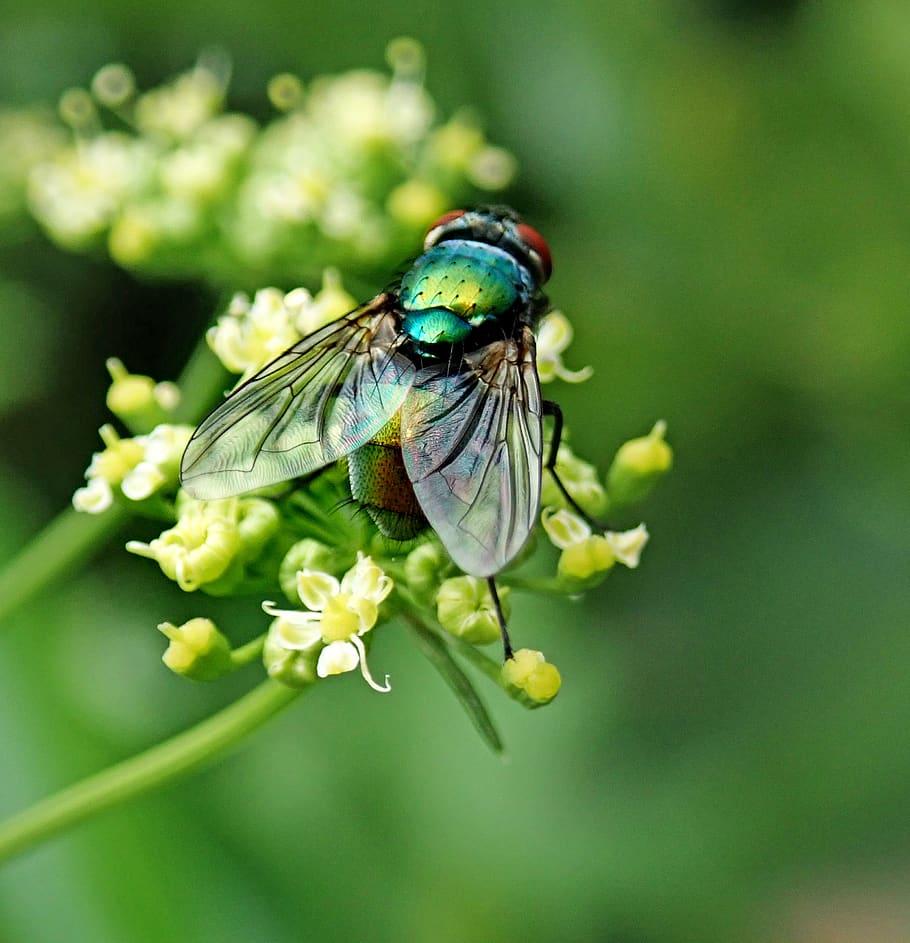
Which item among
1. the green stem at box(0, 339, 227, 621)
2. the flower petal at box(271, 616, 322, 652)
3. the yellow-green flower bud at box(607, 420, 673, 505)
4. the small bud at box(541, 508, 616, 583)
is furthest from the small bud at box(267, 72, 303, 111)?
the flower petal at box(271, 616, 322, 652)

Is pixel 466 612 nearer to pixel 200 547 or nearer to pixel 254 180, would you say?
pixel 200 547

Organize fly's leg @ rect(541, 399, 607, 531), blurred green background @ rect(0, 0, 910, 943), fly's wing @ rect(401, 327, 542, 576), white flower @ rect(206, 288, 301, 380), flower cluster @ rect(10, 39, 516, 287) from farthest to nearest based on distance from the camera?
blurred green background @ rect(0, 0, 910, 943), flower cluster @ rect(10, 39, 516, 287), white flower @ rect(206, 288, 301, 380), fly's leg @ rect(541, 399, 607, 531), fly's wing @ rect(401, 327, 542, 576)

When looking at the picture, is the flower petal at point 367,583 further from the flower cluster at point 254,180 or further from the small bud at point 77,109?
Answer: the small bud at point 77,109

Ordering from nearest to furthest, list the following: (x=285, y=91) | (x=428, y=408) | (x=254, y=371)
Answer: (x=428, y=408)
(x=254, y=371)
(x=285, y=91)

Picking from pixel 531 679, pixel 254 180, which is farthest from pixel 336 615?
pixel 254 180

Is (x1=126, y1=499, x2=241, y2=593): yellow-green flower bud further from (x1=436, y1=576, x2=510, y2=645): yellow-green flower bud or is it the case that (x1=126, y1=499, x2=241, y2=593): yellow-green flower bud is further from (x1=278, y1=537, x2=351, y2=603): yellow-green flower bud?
(x1=436, y1=576, x2=510, y2=645): yellow-green flower bud

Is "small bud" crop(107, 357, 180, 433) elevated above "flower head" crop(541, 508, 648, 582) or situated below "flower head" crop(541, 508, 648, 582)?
above
